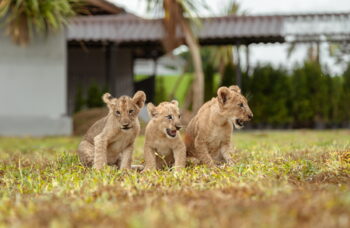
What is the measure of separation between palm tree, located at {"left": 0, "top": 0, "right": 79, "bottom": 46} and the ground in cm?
1094

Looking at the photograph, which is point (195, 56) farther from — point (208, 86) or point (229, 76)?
point (208, 86)

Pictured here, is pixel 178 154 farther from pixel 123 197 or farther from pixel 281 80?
pixel 281 80

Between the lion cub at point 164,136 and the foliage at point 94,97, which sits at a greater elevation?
the lion cub at point 164,136

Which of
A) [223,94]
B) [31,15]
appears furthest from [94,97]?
[223,94]

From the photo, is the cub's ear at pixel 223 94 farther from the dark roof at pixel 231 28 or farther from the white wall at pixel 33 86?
the dark roof at pixel 231 28

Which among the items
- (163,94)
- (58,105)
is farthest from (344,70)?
(58,105)

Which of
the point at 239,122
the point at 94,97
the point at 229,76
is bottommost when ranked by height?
the point at 94,97

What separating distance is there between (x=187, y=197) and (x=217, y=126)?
2.35 m

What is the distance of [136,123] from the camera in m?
6.49

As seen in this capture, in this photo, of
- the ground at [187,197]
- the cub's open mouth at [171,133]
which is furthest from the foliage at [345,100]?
the cub's open mouth at [171,133]

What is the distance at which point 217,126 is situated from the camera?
6.66 m

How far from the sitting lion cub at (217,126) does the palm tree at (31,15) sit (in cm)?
1112

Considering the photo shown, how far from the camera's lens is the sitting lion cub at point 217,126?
21.4 feet

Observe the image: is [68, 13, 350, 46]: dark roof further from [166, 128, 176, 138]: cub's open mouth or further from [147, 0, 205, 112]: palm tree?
[166, 128, 176, 138]: cub's open mouth
